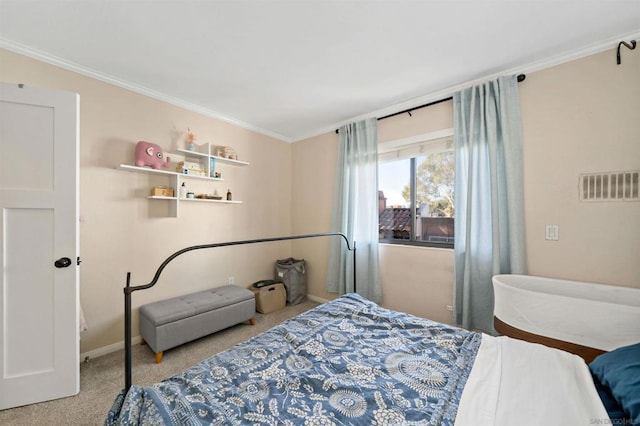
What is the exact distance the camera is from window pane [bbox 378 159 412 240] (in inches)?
123

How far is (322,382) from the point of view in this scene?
106 centimetres

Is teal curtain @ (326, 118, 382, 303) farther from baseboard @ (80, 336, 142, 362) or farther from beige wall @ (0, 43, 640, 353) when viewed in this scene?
baseboard @ (80, 336, 142, 362)

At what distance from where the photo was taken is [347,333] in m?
1.51

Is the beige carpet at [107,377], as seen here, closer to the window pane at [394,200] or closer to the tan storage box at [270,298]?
the tan storage box at [270,298]

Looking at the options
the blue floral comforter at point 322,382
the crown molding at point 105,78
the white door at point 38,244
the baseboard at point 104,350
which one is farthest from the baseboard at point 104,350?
the crown molding at point 105,78

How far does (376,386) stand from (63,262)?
2206 millimetres

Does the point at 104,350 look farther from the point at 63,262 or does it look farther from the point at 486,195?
the point at 486,195

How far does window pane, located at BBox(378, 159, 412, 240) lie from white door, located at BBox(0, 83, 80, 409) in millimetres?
3032

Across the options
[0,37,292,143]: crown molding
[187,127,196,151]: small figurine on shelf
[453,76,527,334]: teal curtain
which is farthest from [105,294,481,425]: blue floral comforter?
[0,37,292,143]: crown molding

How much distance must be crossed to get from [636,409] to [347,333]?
1.11 metres

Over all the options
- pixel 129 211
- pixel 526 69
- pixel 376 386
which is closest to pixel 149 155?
pixel 129 211

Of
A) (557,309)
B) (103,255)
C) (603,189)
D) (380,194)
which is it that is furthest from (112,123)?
(603,189)

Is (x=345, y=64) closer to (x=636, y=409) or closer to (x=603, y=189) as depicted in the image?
(x=603, y=189)

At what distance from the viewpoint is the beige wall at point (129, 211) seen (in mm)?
2205
